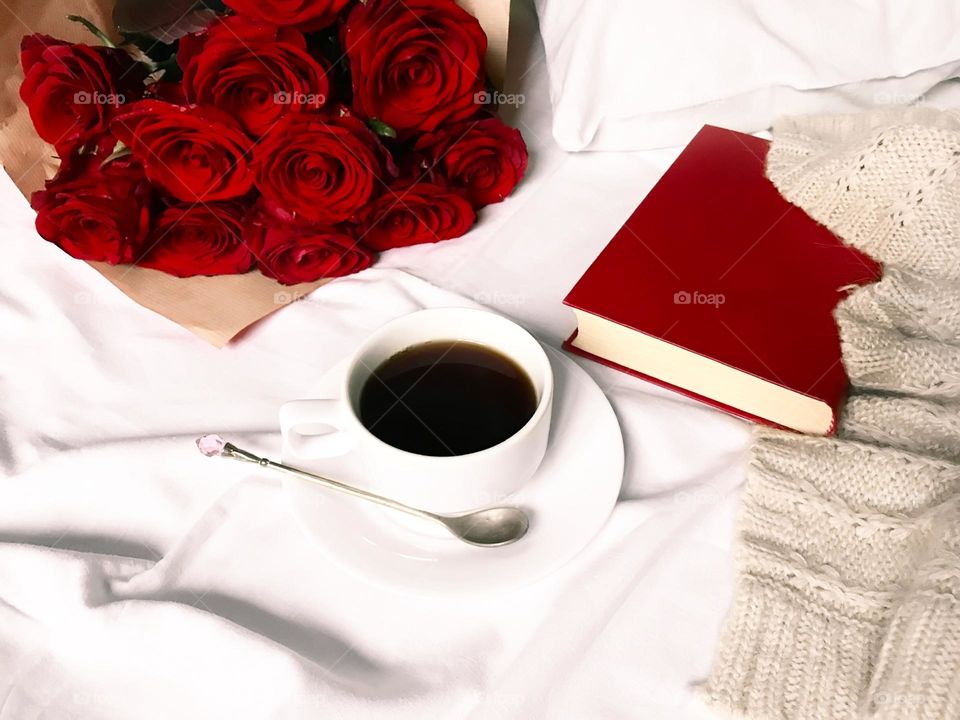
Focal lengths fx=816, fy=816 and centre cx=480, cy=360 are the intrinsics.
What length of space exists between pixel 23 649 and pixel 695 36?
89 cm

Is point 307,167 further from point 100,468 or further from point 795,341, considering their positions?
point 795,341

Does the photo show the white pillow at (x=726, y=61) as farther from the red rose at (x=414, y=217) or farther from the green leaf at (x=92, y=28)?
the green leaf at (x=92, y=28)

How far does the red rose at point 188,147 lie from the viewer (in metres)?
0.77

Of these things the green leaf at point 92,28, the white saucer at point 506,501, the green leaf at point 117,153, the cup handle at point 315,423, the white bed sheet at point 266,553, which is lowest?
the white bed sheet at point 266,553

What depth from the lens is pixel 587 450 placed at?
68 centimetres

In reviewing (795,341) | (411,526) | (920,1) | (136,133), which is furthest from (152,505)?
(920,1)

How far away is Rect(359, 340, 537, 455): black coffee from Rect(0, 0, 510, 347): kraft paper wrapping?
0.81ft

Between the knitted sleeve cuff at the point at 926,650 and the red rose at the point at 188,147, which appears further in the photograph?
the red rose at the point at 188,147

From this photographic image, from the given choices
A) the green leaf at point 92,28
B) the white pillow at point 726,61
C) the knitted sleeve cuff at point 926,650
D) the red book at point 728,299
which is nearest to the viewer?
the knitted sleeve cuff at point 926,650

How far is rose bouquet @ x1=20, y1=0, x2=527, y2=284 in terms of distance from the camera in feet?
2.53

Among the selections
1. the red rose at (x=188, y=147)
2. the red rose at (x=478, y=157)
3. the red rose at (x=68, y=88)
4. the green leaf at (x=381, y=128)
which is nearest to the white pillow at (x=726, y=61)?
the red rose at (x=478, y=157)

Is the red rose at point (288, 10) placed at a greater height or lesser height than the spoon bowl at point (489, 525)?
greater

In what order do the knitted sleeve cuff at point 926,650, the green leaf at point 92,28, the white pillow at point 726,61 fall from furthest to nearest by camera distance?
the white pillow at point 726,61
the green leaf at point 92,28
the knitted sleeve cuff at point 926,650

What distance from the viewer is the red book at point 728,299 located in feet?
2.28
